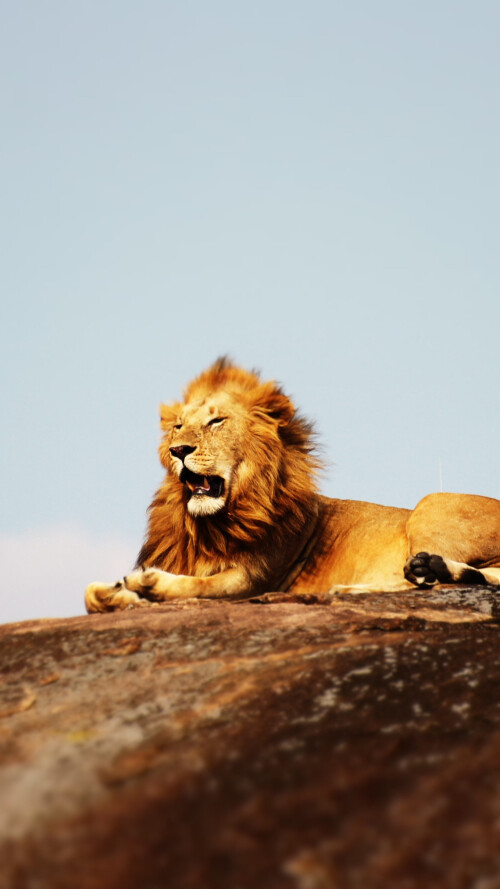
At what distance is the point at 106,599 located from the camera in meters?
5.37

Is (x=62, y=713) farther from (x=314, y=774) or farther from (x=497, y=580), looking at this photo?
(x=497, y=580)

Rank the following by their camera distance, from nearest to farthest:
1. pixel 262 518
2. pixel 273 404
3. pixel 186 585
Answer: pixel 186 585 → pixel 262 518 → pixel 273 404

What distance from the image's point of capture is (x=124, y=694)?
273cm

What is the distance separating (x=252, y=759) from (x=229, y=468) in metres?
4.50

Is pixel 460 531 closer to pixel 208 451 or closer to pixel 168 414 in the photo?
pixel 208 451

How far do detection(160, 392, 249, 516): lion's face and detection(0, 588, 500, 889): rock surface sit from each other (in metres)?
3.02

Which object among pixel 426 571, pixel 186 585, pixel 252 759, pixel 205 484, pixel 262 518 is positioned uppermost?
pixel 205 484

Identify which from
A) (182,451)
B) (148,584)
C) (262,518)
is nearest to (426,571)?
(262,518)

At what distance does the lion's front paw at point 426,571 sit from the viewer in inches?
219

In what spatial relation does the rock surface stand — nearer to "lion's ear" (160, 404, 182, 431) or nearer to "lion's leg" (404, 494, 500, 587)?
"lion's leg" (404, 494, 500, 587)

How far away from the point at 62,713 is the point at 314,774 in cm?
90

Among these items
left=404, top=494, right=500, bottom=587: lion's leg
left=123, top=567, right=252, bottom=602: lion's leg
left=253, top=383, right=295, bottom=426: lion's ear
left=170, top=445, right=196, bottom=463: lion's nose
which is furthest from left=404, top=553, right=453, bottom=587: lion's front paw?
left=253, top=383, right=295, bottom=426: lion's ear

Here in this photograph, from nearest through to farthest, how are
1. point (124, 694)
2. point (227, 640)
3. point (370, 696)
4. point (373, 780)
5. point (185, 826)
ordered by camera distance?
point (185, 826), point (373, 780), point (370, 696), point (124, 694), point (227, 640)

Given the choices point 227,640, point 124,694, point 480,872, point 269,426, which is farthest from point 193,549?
point 480,872
